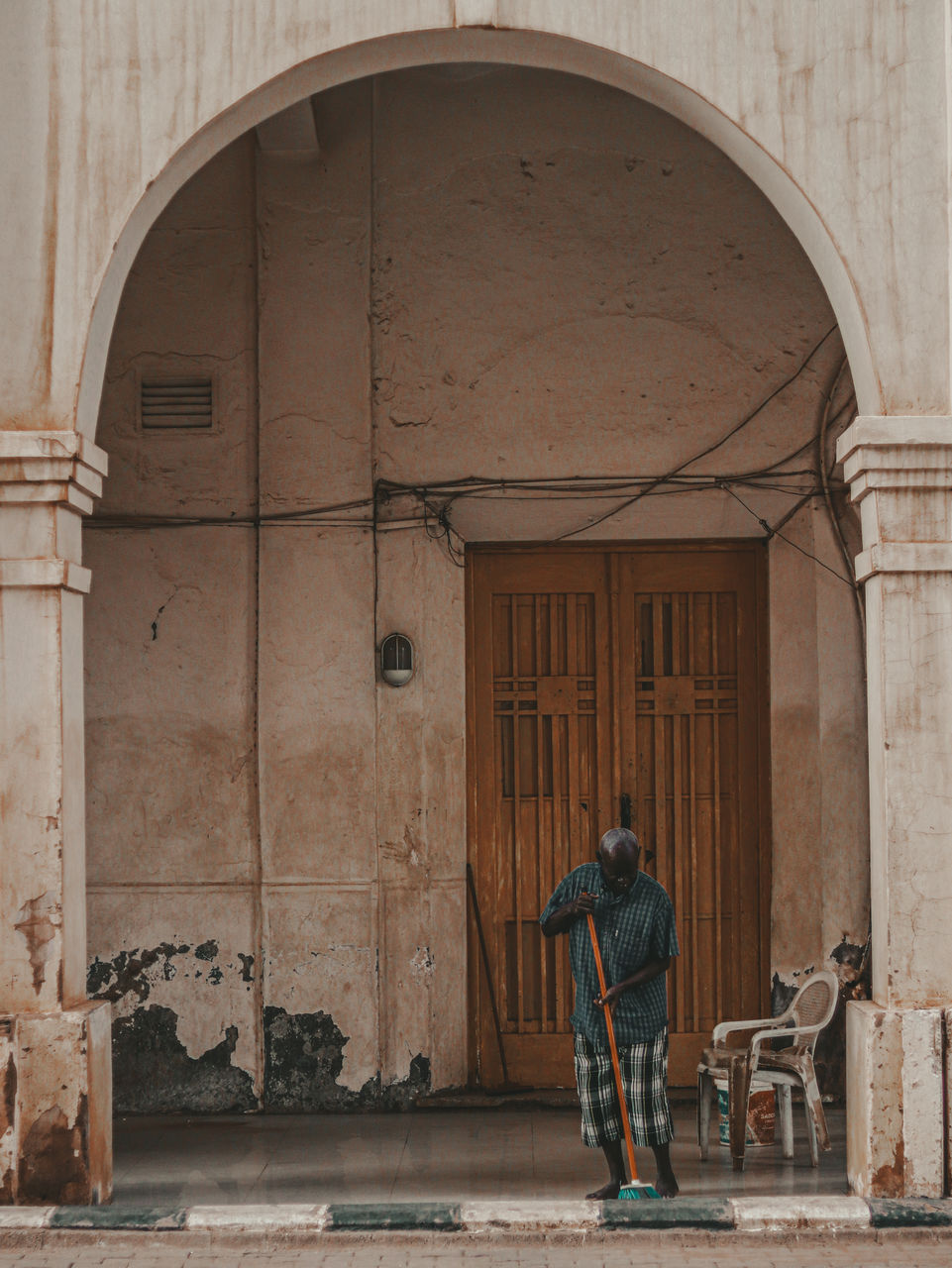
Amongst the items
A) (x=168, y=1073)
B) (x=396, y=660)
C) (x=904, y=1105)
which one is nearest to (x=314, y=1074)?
(x=168, y=1073)

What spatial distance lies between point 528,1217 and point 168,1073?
3.00m

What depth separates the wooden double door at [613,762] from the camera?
765cm

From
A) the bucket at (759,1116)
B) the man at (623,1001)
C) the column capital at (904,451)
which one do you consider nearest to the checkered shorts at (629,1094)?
the man at (623,1001)

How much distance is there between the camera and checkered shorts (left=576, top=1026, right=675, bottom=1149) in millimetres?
5539

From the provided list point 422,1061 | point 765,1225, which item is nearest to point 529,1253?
point 765,1225

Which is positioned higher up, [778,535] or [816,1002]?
[778,535]

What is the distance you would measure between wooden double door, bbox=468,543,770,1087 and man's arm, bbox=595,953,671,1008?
2.07 m

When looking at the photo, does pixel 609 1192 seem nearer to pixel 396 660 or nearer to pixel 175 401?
pixel 396 660

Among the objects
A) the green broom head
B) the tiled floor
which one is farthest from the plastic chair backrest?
the green broom head

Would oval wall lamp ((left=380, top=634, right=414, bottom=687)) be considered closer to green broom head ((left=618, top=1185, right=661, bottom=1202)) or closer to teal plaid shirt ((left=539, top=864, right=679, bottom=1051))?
teal plaid shirt ((left=539, top=864, right=679, bottom=1051))

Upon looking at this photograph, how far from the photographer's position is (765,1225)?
5.09 meters

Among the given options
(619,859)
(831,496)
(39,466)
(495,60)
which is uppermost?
(495,60)

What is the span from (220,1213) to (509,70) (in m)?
5.93

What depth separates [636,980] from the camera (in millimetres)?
5527
